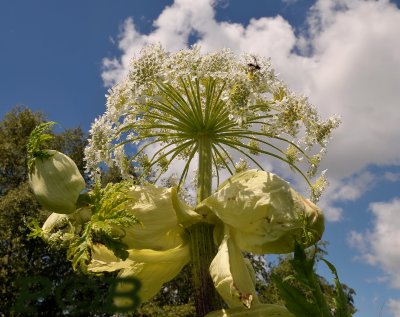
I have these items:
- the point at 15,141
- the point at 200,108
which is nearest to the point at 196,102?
the point at 200,108

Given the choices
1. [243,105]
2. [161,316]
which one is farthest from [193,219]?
[161,316]

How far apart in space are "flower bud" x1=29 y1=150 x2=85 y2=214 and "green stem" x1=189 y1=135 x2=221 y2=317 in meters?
0.51

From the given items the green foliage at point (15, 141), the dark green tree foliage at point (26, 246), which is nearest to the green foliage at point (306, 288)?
the dark green tree foliage at point (26, 246)

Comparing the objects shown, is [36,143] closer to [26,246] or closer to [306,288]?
[306,288]

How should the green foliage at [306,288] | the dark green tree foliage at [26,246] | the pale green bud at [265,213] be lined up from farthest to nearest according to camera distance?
the dark green tree foliage at [26,246]
the pale green bud at [265,213]
the green foliage at [306,288]

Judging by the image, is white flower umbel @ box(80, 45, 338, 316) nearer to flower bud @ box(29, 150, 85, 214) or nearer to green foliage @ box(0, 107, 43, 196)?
flower bud @ box(29, 150, 85, 214)

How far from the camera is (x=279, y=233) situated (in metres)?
1.98

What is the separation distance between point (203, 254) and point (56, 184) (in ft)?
2.03

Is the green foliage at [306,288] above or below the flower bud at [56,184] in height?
below

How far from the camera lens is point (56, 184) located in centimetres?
187

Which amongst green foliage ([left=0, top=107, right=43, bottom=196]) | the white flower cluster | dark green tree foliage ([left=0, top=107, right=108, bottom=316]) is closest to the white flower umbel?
the white flower cluster

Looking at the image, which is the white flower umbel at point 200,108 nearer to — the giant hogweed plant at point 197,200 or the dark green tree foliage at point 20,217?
the giant hogweed plant at point 197,200

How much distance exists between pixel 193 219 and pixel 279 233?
33 centimetres

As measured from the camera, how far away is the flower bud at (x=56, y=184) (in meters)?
1.86
